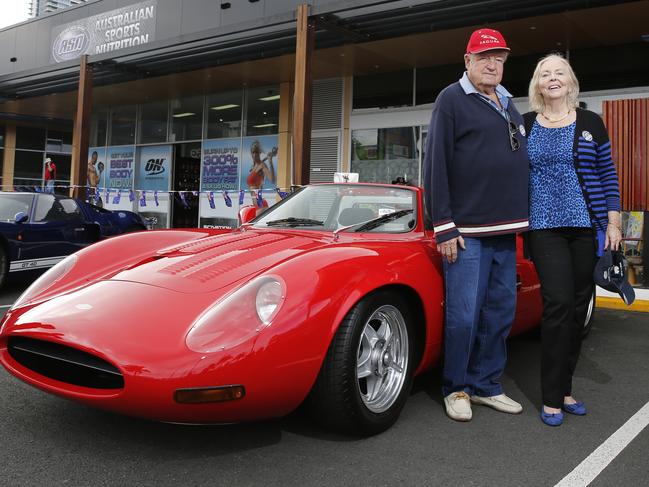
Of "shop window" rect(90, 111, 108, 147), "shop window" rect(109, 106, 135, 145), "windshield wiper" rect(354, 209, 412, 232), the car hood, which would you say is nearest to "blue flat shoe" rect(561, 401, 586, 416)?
"windshield wiper" rect(354, 209, 412, 232)

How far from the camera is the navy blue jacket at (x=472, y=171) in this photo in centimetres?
282

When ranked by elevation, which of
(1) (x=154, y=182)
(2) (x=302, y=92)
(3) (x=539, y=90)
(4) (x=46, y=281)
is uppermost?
(2) (x=302, y=92)

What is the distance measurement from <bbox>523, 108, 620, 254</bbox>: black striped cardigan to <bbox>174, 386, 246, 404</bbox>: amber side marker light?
6.25ft

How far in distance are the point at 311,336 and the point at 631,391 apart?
225 cm

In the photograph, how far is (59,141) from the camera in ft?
78.0

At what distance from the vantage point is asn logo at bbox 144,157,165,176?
17984mm

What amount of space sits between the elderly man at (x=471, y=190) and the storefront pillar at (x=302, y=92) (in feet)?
22.1

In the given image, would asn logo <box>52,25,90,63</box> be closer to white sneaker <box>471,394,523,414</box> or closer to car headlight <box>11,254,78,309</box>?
car headlight <box>11,254,78,309</box>

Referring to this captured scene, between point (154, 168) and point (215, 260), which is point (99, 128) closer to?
point (154, 168)

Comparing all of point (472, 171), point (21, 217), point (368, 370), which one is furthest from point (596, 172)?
point (21, 217)

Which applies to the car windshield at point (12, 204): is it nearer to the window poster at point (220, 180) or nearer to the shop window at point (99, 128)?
the window poster at point (220, 180)

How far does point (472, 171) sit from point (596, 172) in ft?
2.07

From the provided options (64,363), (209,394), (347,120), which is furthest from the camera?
(347,120)

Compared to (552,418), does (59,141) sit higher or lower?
higher
